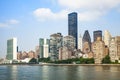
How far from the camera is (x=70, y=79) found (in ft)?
295

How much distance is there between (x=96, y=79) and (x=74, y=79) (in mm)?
6669

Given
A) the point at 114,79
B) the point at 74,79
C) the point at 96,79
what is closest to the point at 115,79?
the point at 114,79

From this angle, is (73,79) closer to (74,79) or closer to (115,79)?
(74,79)

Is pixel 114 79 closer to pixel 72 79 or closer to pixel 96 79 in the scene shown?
pixel 96 79

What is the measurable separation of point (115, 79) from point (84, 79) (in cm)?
935

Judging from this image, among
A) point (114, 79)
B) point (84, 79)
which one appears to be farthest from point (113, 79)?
point (84, 79)

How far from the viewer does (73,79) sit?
89938mm

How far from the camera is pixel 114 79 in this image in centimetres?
8962

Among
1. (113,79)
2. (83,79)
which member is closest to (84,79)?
(83,79)

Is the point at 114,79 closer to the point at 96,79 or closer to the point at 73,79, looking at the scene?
the point at 96,79

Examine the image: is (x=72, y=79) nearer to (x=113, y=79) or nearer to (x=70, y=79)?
(x=70, y=79)

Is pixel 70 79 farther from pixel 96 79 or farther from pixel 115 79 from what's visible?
pixel 115 79

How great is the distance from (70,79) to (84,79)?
4.25m

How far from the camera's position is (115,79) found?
8975cm
